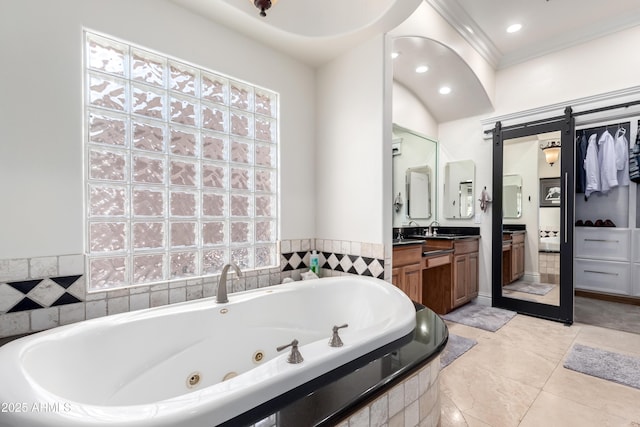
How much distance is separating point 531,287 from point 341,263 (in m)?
2.42

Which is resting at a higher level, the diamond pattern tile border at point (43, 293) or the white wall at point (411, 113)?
the white wall at point (411, 113)

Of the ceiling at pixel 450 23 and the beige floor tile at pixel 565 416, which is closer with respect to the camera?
the beige floor tile at pixel 565 416

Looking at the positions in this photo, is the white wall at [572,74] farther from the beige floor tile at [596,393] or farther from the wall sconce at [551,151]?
the beige floor tile at [596,393]

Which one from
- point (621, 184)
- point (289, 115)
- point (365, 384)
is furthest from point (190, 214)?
point (621, 184)

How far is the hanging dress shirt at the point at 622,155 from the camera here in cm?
327

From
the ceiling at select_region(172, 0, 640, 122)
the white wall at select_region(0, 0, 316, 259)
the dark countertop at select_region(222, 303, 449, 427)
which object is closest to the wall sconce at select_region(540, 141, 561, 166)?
the ceiling at select_region(172, 0, 640, 122)

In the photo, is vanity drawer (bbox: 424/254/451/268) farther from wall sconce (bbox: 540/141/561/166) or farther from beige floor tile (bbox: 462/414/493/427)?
wall sconce (bbox: 540/141/561/166)

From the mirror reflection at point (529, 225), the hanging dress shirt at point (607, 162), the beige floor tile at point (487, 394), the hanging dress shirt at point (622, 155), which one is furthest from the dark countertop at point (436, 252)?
the hanging dress shirt at point (622, 155)

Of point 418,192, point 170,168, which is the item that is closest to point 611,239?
point 418,192

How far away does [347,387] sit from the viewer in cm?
94

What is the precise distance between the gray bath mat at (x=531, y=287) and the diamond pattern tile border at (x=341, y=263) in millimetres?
2194

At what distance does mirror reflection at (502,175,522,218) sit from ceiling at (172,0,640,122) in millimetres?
952

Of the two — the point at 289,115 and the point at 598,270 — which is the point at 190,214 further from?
the point at 598,270

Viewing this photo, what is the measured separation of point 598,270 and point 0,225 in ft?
18.4
